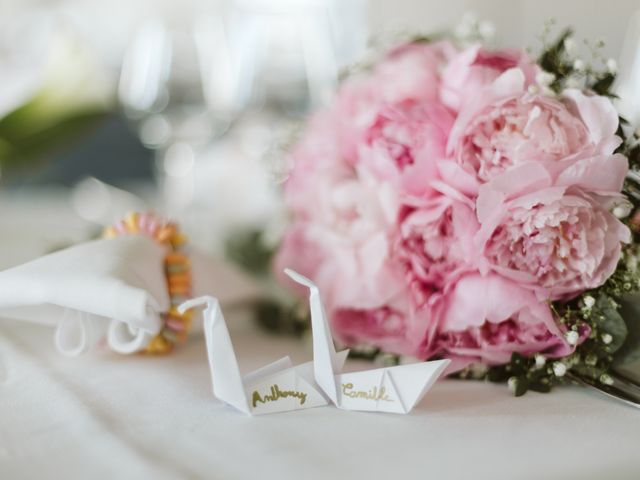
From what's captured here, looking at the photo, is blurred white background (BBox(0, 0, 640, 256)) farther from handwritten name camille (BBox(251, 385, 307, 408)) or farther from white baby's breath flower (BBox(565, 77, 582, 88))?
handwritten name camille (BBox(251, 385, 307, 408))

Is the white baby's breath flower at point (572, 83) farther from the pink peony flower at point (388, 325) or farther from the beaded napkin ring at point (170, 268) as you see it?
the beaded napkin ring at point (170, 268)

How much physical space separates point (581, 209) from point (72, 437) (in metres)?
0.39

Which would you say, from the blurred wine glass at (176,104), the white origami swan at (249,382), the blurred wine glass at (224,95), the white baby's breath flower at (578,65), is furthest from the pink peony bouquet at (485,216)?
the blurred wine glass at (176,104)

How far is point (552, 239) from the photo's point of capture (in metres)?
0.55

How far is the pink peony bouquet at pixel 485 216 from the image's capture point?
560 millimetres

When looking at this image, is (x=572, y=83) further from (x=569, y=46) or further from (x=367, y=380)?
(x=367, y=380)

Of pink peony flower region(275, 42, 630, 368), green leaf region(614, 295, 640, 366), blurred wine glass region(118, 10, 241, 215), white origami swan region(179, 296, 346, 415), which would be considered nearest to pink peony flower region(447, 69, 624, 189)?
pink peony flower region(275, 42, 630, 368)

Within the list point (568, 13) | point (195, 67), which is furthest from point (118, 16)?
point (568, 13)

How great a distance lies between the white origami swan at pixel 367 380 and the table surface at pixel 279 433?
0.03 ft

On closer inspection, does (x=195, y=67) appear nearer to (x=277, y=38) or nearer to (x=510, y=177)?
(x=277, y=38)

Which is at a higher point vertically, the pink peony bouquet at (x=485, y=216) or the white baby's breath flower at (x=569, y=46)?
the white baby's breath flower at (x=569, y=46)

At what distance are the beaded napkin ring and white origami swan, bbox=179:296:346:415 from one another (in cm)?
14

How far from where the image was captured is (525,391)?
601 millimetres

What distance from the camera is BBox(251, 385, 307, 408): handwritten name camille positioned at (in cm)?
55
